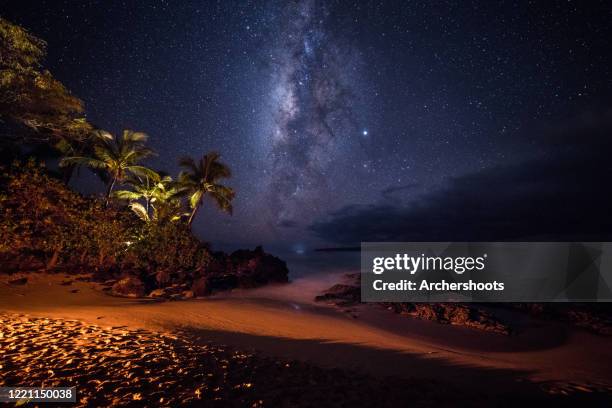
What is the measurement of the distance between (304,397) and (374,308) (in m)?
11.5

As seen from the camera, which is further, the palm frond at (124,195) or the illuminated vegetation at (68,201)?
the palm frond at (124,195)

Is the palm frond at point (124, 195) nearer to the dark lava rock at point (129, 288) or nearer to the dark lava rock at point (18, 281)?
the dark lava rock at point (18, 281)

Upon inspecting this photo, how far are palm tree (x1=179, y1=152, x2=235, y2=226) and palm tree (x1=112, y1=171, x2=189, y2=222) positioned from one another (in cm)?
128

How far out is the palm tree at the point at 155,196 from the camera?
739 inches

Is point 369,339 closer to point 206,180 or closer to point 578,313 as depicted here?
point 578,313

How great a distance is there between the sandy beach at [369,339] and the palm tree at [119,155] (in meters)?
9.04

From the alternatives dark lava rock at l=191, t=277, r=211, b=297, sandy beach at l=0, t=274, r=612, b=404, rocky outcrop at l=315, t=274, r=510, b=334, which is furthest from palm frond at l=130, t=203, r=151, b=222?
rocky outcrop at l=315, t=274, r=510, b=334

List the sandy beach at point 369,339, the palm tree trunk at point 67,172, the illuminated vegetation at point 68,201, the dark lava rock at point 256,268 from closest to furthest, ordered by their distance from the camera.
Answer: the sandy beach at point 369,339, the illuminated vegetation at point 68,201, the dark lava rock at point 256,268, the palm tree trunk at point 67,172

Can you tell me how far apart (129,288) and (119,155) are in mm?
12325

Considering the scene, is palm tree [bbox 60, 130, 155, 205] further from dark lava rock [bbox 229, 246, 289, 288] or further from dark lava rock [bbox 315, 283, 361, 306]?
dark lava rock [bbox 315, 283, 361, 306]

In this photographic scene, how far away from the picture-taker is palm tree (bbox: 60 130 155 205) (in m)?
18.9

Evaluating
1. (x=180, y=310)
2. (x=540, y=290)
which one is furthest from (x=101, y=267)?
(x=540, y=290)

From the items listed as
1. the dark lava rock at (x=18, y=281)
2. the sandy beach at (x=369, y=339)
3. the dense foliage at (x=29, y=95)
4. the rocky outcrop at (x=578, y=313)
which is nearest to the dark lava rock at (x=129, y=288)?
the sandy beach at (x=369, y=339)

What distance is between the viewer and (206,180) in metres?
22.8
